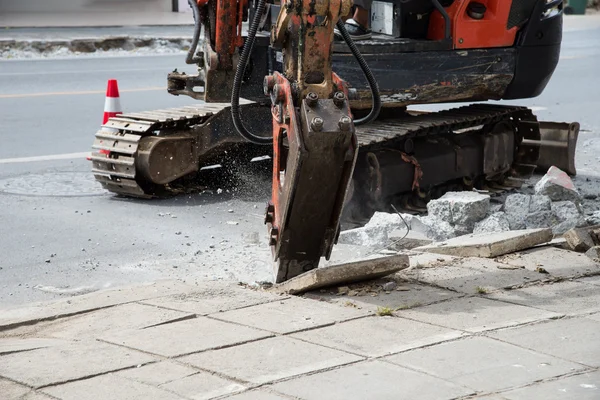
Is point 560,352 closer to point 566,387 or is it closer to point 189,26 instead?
point 566,387

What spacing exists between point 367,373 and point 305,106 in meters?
1.81

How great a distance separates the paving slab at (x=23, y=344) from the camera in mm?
5691

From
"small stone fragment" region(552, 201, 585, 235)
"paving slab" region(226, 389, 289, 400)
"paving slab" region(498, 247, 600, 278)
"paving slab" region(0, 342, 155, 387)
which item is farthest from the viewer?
"small stone fragment" region(552, 201, 585, 235)

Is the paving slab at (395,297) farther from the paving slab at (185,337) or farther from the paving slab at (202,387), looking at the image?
the paving slab at (202,387)

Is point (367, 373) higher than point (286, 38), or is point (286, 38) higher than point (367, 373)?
point (286, 38)

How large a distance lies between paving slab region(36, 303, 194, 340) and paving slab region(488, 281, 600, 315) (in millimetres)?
1902

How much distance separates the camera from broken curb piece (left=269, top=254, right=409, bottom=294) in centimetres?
664

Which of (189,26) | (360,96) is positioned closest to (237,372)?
(360,96)

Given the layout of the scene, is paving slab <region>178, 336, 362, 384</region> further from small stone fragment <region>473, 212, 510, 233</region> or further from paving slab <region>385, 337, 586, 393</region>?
small stone fragment <region>473, 212, 510, 233</region>

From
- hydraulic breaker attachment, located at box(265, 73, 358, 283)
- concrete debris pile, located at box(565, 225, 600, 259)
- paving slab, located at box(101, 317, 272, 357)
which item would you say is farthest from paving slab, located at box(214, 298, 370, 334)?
concrete debris pile, located at box(565, 225, 600, 259)

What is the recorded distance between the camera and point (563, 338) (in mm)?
5840

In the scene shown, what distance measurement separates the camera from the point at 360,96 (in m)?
9.67

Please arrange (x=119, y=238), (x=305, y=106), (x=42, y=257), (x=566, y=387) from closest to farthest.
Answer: (x=566, y=387) → (x=305, y=106) → (x=42, y=257) → (x=119, y=238)

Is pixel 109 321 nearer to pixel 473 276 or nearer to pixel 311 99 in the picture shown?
pixel 311 99
